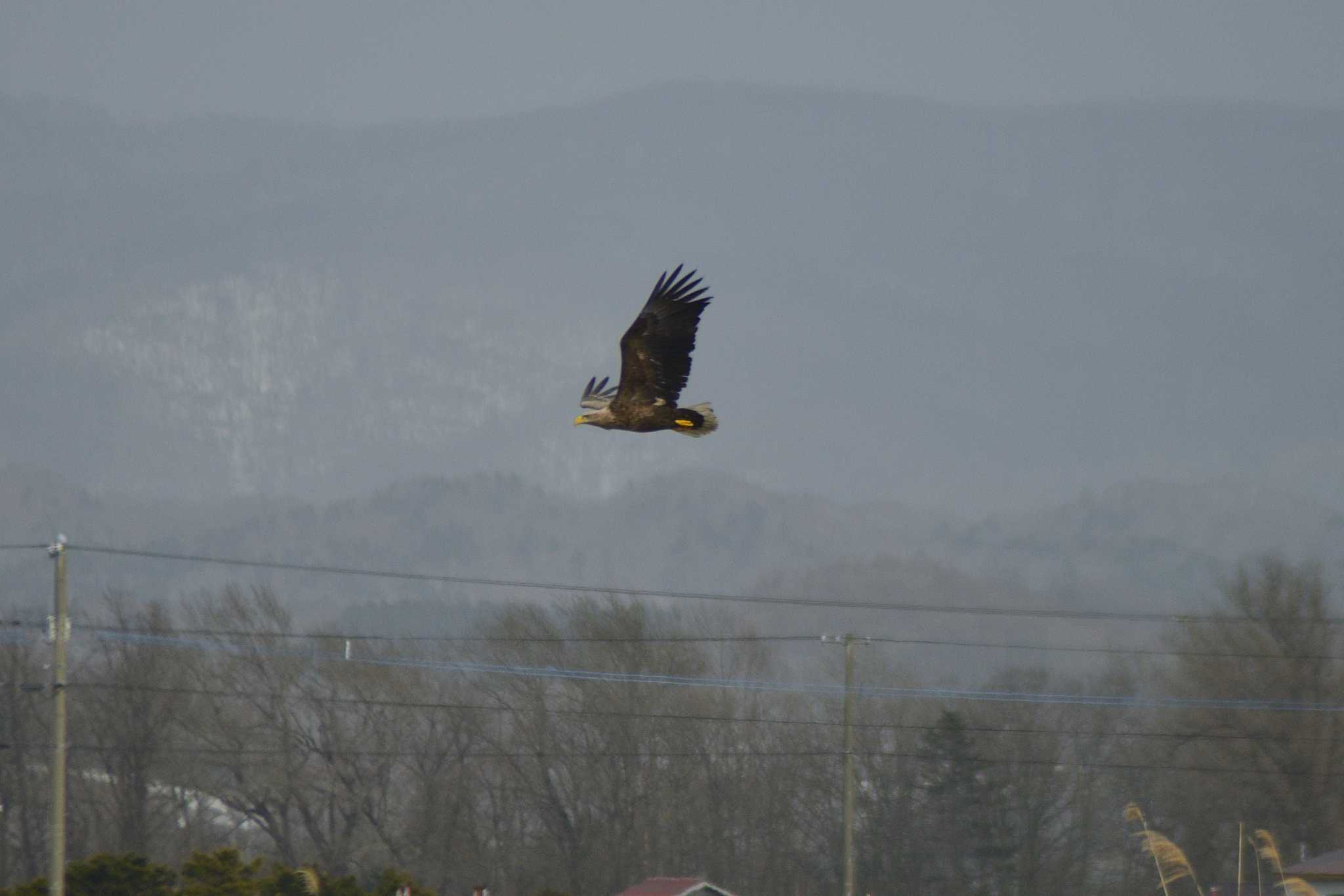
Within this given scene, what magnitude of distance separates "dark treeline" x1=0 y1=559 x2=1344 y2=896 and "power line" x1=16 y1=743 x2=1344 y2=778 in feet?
0.31

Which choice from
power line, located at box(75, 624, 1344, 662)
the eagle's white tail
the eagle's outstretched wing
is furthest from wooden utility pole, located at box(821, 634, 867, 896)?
the eagle's white tail

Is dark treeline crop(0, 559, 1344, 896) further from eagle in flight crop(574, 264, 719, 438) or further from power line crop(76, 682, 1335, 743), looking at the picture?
eagle in flight crop(574, 264, 719, 438)

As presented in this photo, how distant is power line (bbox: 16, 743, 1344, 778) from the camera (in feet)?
132

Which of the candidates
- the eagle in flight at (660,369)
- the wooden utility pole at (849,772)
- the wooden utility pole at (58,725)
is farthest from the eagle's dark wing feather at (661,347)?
the wooden utility pole at (849,772)

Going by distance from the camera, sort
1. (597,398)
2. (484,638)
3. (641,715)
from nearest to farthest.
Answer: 1. (597,398)
2. (641,715)
3. (484,638)

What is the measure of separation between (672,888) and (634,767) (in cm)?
1330

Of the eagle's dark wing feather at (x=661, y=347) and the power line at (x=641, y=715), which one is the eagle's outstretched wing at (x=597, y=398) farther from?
the power line at (x=641, y=715)

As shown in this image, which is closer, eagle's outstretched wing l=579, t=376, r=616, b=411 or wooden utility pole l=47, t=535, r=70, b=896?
eagle's outstretched wing l=579, t=376, r=616, b=411

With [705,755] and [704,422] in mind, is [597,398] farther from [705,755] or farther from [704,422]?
[705,755]

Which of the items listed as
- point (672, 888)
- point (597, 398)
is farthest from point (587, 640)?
point (597, 398)

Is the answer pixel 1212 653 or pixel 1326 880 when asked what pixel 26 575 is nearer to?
pixel 1212 653

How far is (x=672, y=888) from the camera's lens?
104ft

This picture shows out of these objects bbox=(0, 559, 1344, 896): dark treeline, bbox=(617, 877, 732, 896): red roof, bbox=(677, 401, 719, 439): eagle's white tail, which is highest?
bbox=(677, 401, 719, 439): eagle's white tail

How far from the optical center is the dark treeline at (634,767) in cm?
4125
